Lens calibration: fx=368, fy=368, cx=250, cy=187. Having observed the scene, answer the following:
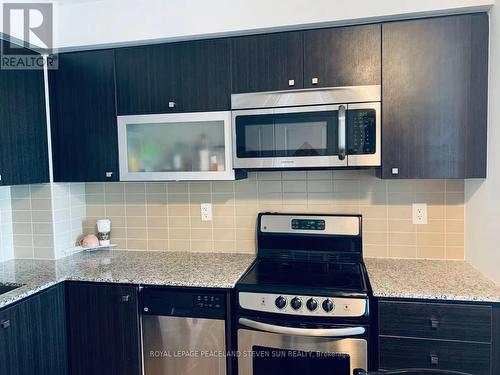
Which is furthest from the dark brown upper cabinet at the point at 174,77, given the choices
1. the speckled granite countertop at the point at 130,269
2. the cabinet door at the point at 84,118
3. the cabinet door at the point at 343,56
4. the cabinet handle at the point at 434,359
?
the cabinet handle at the point at 434,359

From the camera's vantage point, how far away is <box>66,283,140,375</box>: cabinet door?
6.52 ft

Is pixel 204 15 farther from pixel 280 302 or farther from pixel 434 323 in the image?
pixel 434 323

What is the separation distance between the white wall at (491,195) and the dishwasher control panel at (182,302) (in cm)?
134

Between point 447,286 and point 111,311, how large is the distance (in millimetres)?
1725

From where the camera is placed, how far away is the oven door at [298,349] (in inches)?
67.6

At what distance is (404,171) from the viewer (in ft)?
6.34

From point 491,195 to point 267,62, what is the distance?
4.39 feet

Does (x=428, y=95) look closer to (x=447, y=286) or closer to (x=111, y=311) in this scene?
(x=447, y=286)

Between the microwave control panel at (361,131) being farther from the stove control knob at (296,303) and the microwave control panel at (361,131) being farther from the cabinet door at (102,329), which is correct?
the cabinet door at (102,329)

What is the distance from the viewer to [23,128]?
Result: 7.25 ft

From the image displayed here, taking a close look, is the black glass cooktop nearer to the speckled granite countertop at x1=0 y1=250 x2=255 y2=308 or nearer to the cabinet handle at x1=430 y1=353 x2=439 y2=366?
the speckled granite countertop at x1=0 y1=250 x2=255 y2=308

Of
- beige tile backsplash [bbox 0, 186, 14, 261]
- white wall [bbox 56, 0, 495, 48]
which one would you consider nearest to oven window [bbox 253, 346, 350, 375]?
white wall [bbox 56, 0, 495, 48]

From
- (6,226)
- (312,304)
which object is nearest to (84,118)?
(6,226)

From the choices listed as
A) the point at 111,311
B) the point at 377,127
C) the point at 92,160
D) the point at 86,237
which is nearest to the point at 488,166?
the point at 377,127
